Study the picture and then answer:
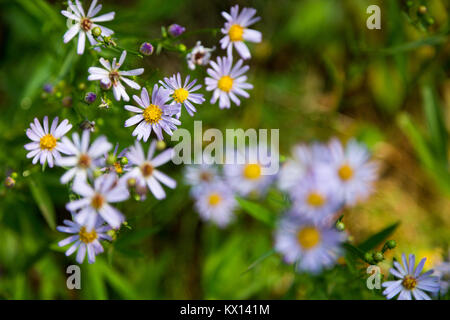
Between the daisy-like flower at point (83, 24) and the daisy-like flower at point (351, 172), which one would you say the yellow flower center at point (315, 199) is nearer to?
the daisy-like flower at point (351, 172)

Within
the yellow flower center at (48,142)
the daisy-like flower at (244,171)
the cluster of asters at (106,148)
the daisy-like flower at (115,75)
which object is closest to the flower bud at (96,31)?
the cluster of asters at (106,148)

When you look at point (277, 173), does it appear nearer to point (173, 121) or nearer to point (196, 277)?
point (173, 121)

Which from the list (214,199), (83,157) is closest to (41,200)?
(83,157)

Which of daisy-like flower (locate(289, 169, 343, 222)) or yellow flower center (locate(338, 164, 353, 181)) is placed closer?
daisy-like flower (locate(289, 169, 343, 222))

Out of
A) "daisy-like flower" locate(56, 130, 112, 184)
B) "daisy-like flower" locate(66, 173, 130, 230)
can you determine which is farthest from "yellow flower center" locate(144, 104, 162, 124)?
"daisy-like flower" locate(66, 173, 130, 230)

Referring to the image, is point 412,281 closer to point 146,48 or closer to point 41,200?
point 146,48

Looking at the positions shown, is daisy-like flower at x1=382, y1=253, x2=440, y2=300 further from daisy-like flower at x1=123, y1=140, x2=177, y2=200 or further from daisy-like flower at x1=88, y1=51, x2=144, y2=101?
daisy-like flower at x1=88, y1=51, x2=144, y2=101
